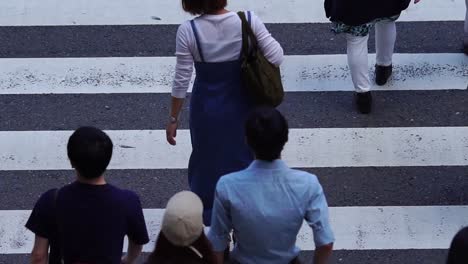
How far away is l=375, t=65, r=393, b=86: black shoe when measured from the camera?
789 centimetres

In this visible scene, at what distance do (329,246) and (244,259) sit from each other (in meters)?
0.35

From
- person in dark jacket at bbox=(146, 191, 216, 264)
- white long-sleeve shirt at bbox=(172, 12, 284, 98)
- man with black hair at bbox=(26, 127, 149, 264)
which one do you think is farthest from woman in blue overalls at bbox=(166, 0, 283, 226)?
person in dark jacket at bbox=(146, 191, 216, 264)

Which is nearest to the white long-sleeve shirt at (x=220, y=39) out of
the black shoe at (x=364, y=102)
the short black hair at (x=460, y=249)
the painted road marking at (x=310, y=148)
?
the painted road marking at (x=310, y=148)

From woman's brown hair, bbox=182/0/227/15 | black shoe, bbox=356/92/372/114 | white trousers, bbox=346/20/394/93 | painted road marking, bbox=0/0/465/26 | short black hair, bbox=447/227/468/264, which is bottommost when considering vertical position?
black shoe, bbox=356/92/372/114

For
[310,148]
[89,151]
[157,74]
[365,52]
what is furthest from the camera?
[157,74]

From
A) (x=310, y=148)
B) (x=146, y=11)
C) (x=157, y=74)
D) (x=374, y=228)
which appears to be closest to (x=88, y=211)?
(x=374, y=228)

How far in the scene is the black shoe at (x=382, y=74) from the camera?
7.89m

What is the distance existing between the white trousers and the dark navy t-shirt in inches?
133

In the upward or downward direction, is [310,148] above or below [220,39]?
below

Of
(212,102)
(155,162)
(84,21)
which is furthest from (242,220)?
(84,21)

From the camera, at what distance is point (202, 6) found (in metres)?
5.40

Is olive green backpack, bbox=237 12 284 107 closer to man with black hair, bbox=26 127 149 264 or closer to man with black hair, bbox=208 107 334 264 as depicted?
man with black hair, bbox=208 107 334 264

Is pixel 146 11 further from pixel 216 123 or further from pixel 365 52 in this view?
pixel 216 123

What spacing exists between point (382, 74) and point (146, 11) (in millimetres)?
2081
